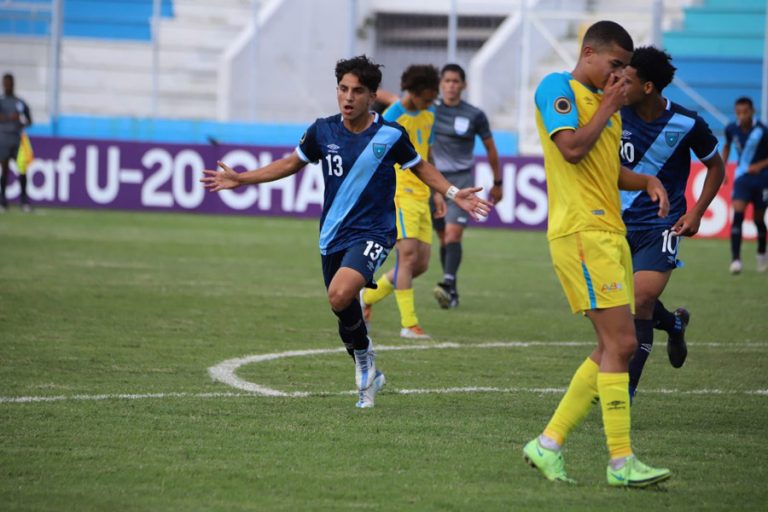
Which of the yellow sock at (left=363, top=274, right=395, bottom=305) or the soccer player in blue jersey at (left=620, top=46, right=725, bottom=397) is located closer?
the soccer player in blue jersey at (left=620, top=46, right=725, bottom=397)

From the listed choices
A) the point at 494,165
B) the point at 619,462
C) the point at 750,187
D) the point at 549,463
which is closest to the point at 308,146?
the point at 549,463

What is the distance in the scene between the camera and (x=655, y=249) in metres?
7.96

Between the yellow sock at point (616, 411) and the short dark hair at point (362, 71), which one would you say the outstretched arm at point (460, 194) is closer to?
the short dark hair at point (362, 71)

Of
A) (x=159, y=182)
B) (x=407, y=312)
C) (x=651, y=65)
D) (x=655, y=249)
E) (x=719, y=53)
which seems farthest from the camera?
(x=719, y=53)

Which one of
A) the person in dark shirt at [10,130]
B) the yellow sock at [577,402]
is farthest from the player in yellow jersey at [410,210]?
the person in dark shirt at [10,130]

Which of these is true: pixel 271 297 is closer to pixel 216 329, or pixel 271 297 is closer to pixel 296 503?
pixel 216 329

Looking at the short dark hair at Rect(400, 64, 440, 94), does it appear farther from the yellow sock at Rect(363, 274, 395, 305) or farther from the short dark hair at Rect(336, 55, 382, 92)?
the short dark hair at Rect(336, 55, 382, 92)

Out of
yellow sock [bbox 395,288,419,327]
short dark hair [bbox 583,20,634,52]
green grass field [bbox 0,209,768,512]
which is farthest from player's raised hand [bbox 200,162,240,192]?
yellow sock [bbox 395,288,419,327]

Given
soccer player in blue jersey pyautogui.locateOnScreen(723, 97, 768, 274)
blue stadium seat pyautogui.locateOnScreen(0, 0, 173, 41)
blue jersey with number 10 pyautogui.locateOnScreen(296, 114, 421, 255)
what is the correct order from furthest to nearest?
blue stadium seat pyautogui.locateOnScreen(0, 0, 173, 41) → soccer player in blue jersey pyautogui.locateOnScreen(723, 97, 768, 274) → blue jersey with number 10 pyautogui.locateOnScreen(296, 114, 421, 255)

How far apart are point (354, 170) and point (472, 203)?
1.09m

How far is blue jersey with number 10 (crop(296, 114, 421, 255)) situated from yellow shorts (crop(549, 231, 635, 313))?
2.15 meters

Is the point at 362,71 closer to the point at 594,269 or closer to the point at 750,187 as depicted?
the point at 594,269

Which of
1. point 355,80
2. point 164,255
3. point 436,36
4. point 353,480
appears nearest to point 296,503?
point 353,480

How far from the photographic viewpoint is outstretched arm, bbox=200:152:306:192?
7.76 m
